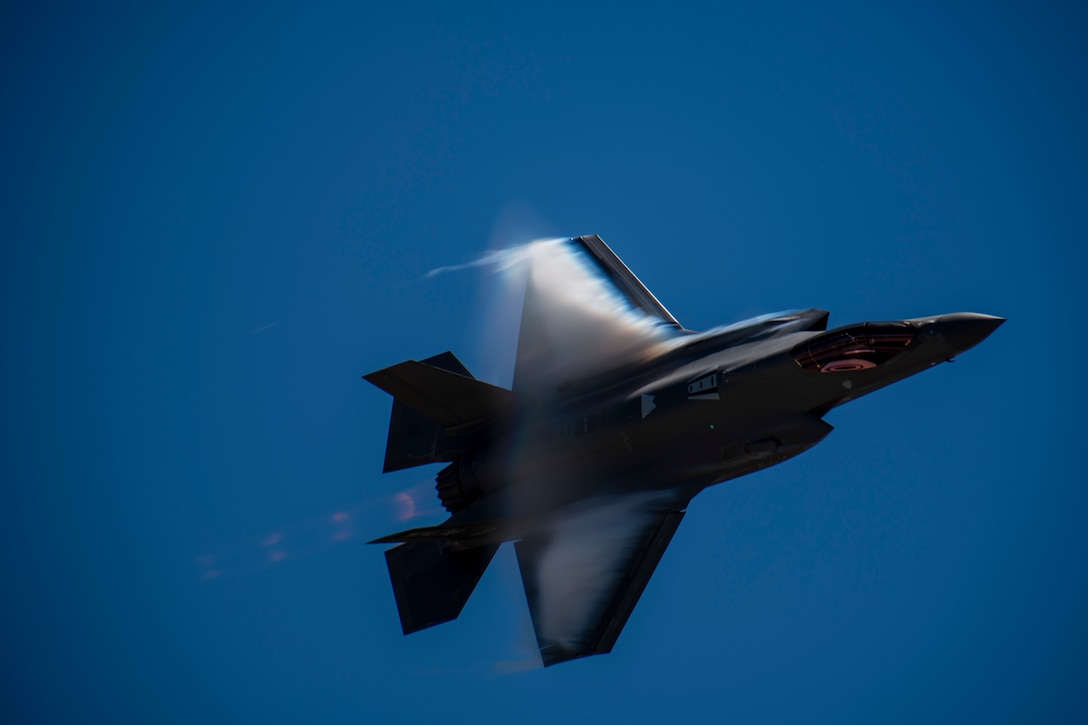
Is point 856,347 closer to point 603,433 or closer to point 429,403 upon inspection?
point 603,433

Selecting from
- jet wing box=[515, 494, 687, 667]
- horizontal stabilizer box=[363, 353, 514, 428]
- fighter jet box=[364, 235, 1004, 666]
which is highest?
horizontal stabilizer box=[363, 353, 514, 428]

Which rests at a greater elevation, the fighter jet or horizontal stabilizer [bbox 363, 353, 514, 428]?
horizontal stabilizer [bbox 363, 353, 514, 428]

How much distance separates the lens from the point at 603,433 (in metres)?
19.8

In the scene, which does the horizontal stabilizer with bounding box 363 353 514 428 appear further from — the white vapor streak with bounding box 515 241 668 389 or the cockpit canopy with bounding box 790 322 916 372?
the cockpit canopy with bounding box 790 322 916 372

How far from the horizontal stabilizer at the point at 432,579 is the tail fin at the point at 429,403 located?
1765mm

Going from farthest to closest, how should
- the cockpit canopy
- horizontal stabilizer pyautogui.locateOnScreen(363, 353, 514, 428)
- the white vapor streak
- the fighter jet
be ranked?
the white vapor streak → horizontal stabilizer pyautogui.locateOnScreen(363, 353, 514, 428) → the fighter jet → the cockpit canopy

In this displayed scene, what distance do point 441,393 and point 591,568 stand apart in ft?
13.3

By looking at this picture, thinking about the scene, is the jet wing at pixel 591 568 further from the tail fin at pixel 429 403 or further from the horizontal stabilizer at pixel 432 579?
the tail fin at pixel 429 403

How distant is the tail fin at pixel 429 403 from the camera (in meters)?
20.2

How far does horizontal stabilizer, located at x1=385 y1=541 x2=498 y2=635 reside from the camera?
20.5 meters

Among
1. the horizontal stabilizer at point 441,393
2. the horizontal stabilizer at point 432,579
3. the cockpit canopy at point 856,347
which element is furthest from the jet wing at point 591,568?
the cockpit canopy at point 856,347

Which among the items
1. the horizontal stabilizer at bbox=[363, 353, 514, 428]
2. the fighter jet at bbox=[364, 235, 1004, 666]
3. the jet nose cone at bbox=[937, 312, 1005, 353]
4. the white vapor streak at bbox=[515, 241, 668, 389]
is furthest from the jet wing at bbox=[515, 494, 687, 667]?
the jet nose cone at bbox=[937, 312, 1005, 353]

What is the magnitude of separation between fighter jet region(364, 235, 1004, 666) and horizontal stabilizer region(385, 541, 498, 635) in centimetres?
2

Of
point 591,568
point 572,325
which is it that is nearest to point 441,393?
point 572,325
